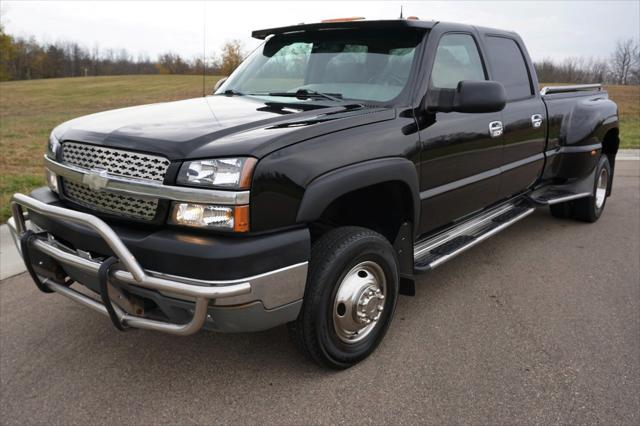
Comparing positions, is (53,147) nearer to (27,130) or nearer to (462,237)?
(462,237)

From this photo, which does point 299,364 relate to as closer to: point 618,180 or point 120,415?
point 120,415

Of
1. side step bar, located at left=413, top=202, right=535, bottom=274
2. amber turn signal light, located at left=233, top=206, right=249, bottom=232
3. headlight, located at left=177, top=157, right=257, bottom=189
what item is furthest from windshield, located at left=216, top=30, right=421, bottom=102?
amber turn signal light, located at left=233, top=206, right=249, bottom=232

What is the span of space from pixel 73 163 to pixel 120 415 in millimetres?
1300

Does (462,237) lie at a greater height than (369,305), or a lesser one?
greater

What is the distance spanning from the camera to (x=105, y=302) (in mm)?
2410

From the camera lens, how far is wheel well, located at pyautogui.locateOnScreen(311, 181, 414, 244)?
3.07 m

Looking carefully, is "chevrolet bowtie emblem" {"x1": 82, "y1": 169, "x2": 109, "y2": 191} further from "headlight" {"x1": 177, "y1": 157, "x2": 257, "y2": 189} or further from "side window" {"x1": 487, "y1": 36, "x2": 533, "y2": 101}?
"side window" {"x1": 487, "y1": 36, "x2": 533, "y2": 101}

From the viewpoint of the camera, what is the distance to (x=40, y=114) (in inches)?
992

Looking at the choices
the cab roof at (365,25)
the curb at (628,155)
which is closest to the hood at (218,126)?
the cab roof at (365,25)

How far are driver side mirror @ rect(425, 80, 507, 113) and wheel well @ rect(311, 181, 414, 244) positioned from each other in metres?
0.58

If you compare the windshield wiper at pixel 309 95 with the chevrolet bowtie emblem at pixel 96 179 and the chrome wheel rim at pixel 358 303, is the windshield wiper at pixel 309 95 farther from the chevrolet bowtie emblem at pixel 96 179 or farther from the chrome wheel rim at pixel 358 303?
the chevrolet bowtie emblem at pixel 96 179

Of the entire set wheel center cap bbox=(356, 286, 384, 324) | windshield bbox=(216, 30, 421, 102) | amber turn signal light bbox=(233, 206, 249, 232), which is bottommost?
wheel center cap bbox=(356, 286, 384, 324)

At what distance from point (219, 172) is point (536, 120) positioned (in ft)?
10.9

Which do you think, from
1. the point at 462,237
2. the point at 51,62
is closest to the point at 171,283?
the point at 462,237
